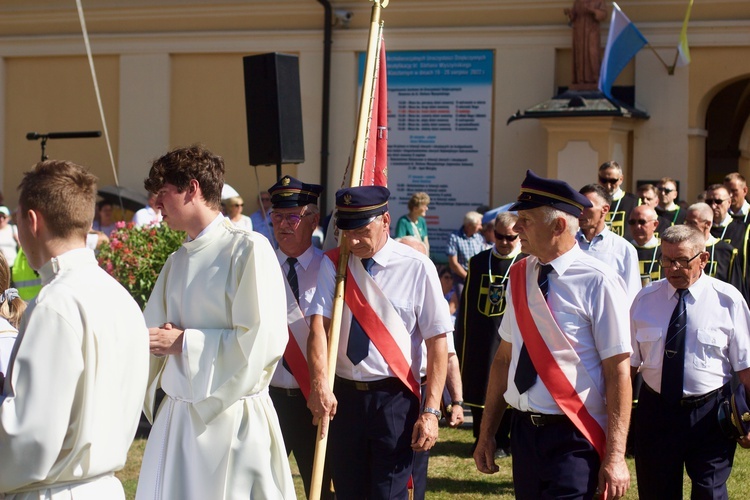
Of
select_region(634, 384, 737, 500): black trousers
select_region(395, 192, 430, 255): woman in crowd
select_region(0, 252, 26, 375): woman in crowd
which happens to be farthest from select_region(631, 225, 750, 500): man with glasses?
select_region(395, 192, 430, 255): woman in crowd

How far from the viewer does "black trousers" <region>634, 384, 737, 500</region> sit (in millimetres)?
5555

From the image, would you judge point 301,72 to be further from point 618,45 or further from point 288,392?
point 288,392

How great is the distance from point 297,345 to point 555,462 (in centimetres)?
172

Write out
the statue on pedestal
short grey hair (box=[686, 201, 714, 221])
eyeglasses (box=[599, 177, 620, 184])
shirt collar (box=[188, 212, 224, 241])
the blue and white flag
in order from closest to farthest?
shirt collar (box=[188, 212, 224, 241])
short grey hair (box=[686, 201, 714, 221])
eyeglasses (box=[599, 177, 620, 184])
the blue and white flag
the statue on pedestal

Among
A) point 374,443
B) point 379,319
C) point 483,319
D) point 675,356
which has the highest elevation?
point 379,319

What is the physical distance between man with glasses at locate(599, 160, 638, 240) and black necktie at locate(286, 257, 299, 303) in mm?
3863

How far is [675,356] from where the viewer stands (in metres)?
5.68

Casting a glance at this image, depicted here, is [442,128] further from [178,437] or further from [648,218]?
[178,437]

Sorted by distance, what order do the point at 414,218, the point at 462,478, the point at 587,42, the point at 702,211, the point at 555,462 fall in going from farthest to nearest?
the point at 587,42 → the point at 414,218 → the point at 702,211 → the point at 462,478 → the point at 555,462

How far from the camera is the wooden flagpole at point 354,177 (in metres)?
5.26

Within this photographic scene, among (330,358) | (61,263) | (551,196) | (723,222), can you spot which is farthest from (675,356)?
(723,222)

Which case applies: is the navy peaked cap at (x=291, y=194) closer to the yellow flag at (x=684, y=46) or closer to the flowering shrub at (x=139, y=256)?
the flowering shrub at (x=139, y=256)

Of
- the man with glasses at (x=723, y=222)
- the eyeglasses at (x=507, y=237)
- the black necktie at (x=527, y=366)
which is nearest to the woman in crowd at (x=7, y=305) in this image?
the black necktie at (x=527, y=366)

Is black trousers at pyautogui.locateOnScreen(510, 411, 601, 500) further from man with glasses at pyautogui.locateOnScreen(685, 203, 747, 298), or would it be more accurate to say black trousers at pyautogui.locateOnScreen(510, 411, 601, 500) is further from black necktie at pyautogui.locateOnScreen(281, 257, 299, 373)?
man with glasses at pyautogui.locateOnScreen(685, 203, 747, 298)
